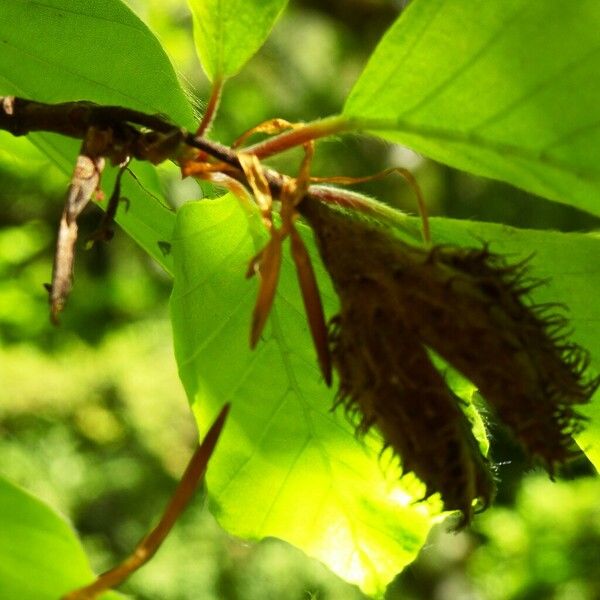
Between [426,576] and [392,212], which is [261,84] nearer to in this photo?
[426,576]

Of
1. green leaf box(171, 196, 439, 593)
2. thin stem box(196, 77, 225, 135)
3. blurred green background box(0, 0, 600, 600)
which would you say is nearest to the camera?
thin stem box(196, 77, 225, 135)

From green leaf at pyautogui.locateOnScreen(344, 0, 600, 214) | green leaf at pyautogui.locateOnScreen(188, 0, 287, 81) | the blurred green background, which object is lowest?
the blurred green background

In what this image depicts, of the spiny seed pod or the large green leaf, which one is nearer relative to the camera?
the spiny seed pod

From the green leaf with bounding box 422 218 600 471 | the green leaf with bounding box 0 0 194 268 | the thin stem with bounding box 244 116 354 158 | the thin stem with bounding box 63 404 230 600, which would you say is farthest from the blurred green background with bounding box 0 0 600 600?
the thin stem with bounding box 63 404 230 600

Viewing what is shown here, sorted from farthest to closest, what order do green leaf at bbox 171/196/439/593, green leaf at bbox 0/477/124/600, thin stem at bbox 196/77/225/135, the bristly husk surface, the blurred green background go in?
the blurred green background
green leaf at bbox 171/196/439/593
thin stem at bbox 196/77/225/135
the bristly husk surface
green leaf at bbox 0/477/124/600

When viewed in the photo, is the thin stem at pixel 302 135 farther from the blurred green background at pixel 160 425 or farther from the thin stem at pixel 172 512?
the blurred green background at pixel 160 425

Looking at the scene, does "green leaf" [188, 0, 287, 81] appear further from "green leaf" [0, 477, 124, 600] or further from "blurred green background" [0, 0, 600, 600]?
"blurred green background" [0, 0, 600, 600]
